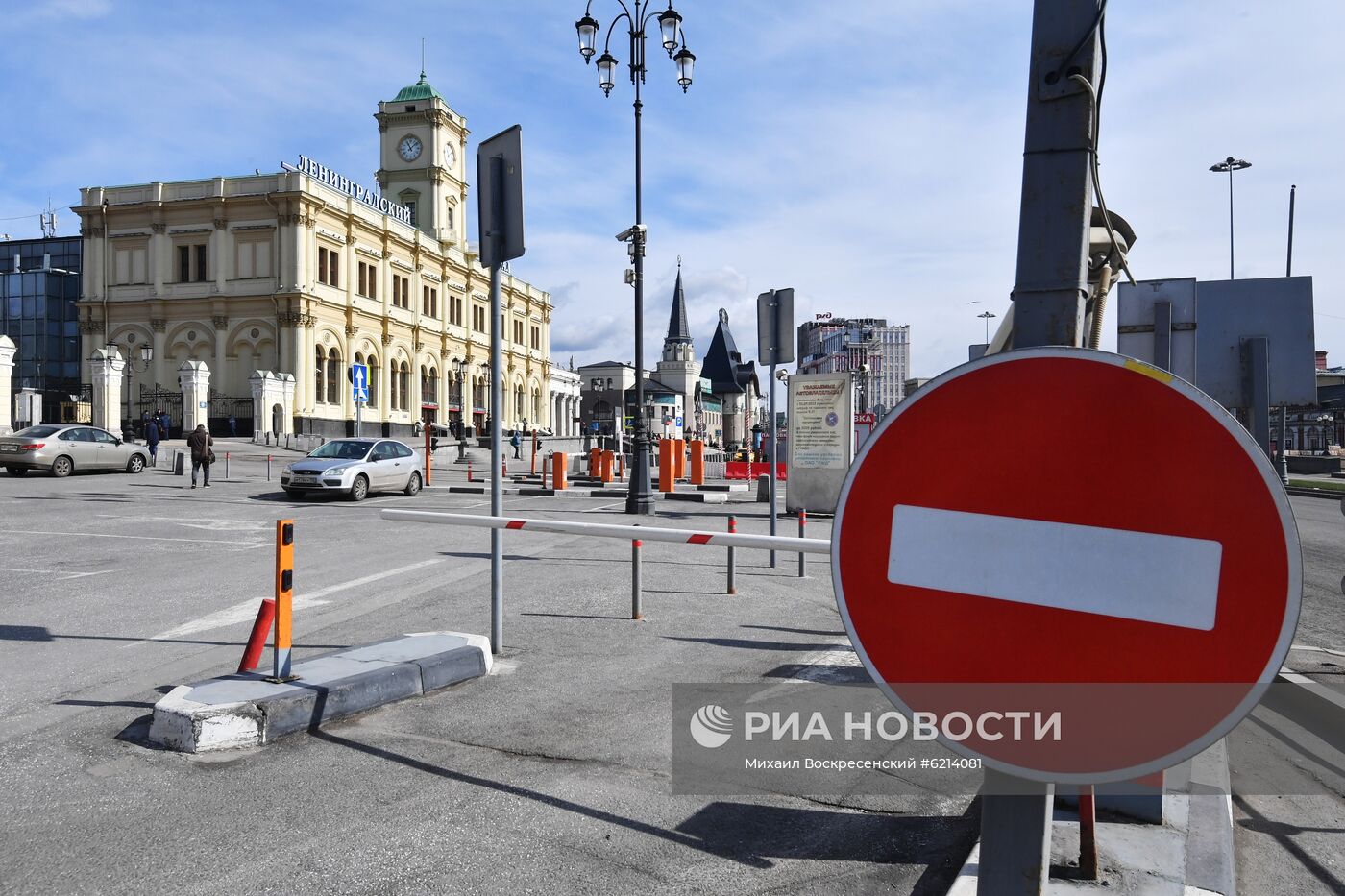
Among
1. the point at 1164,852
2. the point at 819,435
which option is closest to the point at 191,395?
the point at 819,435

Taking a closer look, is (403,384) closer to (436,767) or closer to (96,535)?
(96,535)

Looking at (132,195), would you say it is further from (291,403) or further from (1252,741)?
(1252,741)

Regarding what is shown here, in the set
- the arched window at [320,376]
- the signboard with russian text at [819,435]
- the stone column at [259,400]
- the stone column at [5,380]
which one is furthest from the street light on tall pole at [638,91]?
the arched window at [320,376]

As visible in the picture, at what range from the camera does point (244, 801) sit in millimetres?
3516

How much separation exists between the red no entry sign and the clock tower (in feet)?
227

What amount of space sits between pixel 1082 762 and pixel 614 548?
10245 mm

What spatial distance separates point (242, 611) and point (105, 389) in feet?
123

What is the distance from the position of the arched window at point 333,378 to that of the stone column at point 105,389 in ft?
52.0

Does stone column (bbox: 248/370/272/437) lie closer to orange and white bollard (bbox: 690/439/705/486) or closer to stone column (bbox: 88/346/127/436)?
stone column (bbox: 88/346/127/436)

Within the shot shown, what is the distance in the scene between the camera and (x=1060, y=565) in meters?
1.62

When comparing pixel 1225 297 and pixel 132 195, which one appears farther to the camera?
pixel 132 195

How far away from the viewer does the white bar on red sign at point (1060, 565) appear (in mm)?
1517

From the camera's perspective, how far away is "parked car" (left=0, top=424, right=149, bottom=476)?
24.4 meters

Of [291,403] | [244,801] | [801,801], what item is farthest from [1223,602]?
[291,403]
